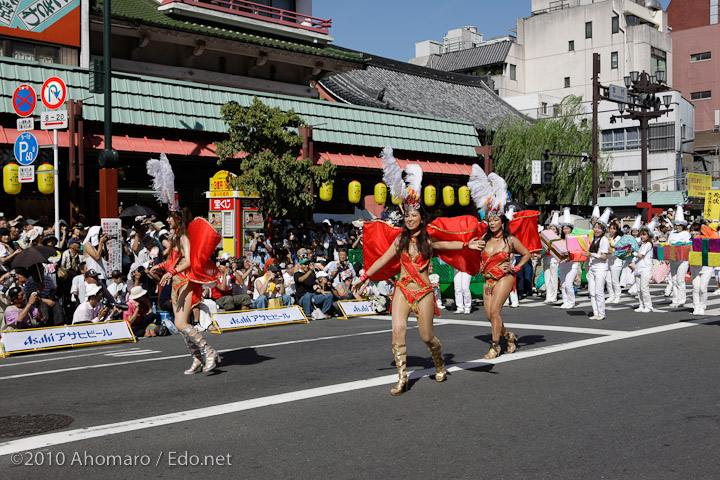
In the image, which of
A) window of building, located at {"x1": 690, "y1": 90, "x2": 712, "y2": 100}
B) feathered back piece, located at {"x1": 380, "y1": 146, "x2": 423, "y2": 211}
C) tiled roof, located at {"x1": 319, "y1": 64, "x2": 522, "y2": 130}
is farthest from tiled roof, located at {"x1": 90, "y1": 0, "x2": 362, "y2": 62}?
window of building, located at {"x1": 690, "y1": 90, "x2": 712, "y2": 100}

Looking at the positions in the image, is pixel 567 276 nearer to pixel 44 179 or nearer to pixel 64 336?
pixel 64 336

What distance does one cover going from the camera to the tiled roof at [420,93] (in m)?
33.4

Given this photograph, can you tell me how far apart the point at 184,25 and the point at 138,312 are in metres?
14.2

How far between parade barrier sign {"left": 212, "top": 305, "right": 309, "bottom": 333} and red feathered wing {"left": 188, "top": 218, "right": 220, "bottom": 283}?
16.3 feet

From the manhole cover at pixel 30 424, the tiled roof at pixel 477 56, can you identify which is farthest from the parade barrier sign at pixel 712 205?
the tiled roof at pixel 477 56

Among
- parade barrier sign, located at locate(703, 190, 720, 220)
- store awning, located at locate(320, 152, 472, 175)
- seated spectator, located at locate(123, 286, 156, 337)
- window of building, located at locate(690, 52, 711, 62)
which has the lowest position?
seated spectator, located at locate(123, 286, 156, 337)

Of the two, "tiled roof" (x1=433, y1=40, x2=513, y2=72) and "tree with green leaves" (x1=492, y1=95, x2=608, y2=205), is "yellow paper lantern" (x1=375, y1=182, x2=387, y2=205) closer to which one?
"tree with green leaves" (x1=492, y1=95, x2=608, y2=205)

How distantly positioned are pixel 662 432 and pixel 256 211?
14.5 metres

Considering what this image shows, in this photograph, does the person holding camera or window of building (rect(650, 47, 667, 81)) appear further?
window of building (rect(650, 47, 667, 81))

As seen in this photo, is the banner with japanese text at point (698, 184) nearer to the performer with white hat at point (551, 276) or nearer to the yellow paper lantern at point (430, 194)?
the performer with white hat at point (551, 276)

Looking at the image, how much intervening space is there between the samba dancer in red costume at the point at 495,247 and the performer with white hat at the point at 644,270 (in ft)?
20.1

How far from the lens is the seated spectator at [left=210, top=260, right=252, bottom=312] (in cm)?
1532

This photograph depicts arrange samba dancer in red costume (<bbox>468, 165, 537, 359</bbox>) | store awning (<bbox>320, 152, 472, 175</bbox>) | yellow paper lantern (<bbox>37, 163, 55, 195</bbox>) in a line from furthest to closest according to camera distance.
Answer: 1. store awning (<bbox>320, 152, 472, 175</bbox>)
2. yellow paper lantern (<bbox>37, 163, 55, 195</bbox>)
3. samba dancer in red costume (<bbox>468, 165, 537, 359</bbox>)

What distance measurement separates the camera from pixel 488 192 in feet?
33.5
